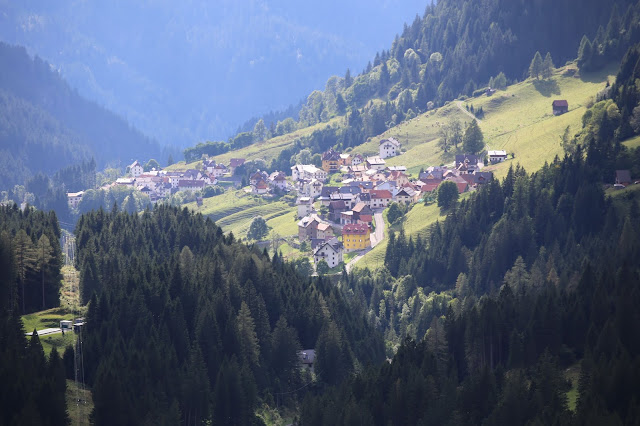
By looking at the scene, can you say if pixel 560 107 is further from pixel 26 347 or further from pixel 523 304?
pixel 26 347

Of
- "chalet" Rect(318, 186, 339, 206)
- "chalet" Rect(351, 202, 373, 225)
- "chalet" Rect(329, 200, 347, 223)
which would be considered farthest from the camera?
"chalet" Rect(318, 186, 339, 206)

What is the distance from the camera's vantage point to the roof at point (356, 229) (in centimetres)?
16888

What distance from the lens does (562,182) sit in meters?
147

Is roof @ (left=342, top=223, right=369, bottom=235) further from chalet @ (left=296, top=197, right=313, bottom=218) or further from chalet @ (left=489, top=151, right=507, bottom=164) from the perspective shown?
chalet @ (left=489, top=151, right=507, bottom=164)

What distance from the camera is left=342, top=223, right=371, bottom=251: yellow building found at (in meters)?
169

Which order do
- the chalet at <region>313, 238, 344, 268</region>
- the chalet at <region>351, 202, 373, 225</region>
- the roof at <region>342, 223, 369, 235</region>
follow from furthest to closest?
the chalet at <region>351, 202, 373, 225</region> < the roof at <region>342, 223, 369, 235</region> < the chalet at <region>313, 238, 344, 268</region>

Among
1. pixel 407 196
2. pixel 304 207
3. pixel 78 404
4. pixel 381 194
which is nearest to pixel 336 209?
pixel 304 207

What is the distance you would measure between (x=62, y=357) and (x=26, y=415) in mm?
14876

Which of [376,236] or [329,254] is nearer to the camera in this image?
[329,254]

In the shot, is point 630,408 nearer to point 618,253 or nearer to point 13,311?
point 618,253

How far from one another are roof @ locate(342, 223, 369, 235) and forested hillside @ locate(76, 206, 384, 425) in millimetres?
40337

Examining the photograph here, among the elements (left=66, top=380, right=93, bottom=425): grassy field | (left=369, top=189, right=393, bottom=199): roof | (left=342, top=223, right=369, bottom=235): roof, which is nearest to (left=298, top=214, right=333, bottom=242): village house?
(left=342, top=223, right=369, bottom=235): roof

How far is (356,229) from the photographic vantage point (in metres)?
170

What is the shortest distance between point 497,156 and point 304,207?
38760 mm
